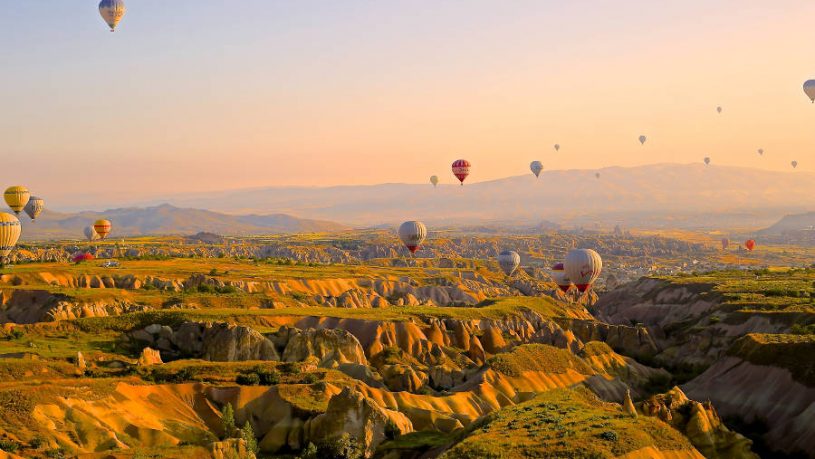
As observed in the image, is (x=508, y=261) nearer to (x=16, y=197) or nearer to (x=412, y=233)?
(x=412, y=233)

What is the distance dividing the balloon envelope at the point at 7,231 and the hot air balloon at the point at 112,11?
100 ft

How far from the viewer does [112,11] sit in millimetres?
132875

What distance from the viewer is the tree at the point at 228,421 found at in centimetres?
6163

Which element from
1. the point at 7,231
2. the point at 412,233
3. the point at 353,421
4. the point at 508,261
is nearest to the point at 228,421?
the point at 353,421

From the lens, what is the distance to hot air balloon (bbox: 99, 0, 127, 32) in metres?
132

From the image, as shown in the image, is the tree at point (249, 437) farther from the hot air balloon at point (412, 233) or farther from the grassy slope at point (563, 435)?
the hot air balloon at point (412, 233)

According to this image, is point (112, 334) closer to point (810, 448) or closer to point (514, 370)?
point (514, 370)

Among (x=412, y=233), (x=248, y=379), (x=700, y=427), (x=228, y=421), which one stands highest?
(x=412, y=233)

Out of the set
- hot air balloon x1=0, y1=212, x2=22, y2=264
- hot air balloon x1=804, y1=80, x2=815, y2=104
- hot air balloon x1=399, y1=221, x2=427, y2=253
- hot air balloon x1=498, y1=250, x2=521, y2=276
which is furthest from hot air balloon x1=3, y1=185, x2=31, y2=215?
hot air balloon x1=804, y1=80, x2=815, y2=104

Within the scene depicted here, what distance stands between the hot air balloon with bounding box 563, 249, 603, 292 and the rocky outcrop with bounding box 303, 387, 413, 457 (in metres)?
67.3

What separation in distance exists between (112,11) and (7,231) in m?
34.2

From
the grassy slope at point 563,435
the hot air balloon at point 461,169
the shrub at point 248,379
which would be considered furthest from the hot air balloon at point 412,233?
the grassy slope at point 563,435

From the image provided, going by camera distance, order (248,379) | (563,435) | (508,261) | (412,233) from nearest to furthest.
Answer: (563,435), (248,379), (412,233), (508,261)

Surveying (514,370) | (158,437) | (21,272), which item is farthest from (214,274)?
(158,437)
